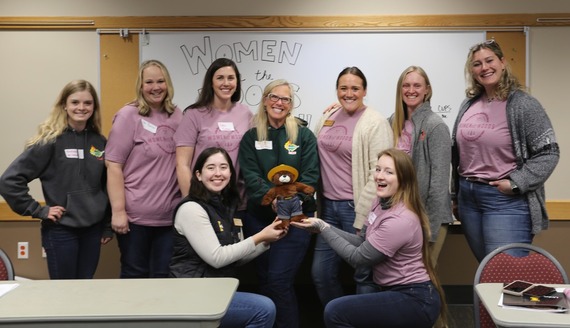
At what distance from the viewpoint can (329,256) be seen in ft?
10.4

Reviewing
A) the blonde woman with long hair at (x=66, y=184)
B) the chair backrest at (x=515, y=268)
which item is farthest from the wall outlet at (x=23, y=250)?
the chair backrest at (x=515, y=268)

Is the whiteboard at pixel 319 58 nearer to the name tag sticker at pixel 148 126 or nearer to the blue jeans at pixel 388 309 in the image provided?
the name tag sticker at pixel 148 126

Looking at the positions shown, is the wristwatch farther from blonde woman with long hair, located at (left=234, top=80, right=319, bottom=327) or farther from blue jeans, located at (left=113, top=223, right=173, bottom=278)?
blue jeans, located at (left=113, top=223, right=173, bottom=278)

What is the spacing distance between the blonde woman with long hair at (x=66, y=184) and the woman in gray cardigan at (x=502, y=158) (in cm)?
202

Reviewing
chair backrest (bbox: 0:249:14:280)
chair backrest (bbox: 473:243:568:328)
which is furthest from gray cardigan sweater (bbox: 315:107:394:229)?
chair backrest (bbox: 0:249:14:280)

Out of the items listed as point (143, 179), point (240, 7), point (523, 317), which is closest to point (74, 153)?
point (143, 179)

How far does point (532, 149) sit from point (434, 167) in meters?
0.48

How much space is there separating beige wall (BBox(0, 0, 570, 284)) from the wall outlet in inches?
1.4

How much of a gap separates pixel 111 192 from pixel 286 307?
3.80 ft

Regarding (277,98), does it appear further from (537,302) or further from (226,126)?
(537,302)

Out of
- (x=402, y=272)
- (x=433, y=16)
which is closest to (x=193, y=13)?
(x=433, y=16)

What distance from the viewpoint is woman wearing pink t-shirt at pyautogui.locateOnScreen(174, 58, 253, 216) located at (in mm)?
3090

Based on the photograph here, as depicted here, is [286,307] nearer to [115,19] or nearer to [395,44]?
[395,44]

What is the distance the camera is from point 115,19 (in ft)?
13.6
